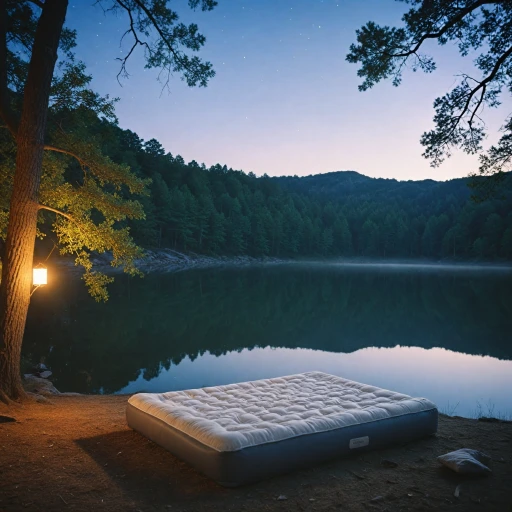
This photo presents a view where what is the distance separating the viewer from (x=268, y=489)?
3.80 meters

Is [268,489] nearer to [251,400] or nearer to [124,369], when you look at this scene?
[251,400]

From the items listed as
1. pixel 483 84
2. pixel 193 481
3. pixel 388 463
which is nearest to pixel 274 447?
pixel 193 481

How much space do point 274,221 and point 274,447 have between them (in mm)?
73423

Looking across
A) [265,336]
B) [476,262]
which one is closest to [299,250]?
[476,262]

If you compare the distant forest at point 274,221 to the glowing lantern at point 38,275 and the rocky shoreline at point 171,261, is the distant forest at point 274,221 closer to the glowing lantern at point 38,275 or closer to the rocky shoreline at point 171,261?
the rocky shoreline at point 171,261

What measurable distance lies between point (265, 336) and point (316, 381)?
11.1 meters

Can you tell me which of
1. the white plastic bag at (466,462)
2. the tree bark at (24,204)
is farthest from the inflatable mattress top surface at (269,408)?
the tree bark at (24,204)

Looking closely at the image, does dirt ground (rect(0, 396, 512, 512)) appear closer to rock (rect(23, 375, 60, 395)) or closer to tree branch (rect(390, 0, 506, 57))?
rock (rect(23, 375, 60, 395))

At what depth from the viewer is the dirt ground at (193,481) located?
356cm

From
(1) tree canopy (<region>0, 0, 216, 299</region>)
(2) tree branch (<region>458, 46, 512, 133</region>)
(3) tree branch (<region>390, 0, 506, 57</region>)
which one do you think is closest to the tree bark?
(1) tree canopy (<region>0, 0, 216, 299</region>)

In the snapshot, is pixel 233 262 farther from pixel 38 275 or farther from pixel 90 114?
pixel 38 275

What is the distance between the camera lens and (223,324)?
18.9 m

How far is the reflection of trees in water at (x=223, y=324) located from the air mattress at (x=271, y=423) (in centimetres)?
561

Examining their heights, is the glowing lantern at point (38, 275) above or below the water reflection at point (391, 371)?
above
